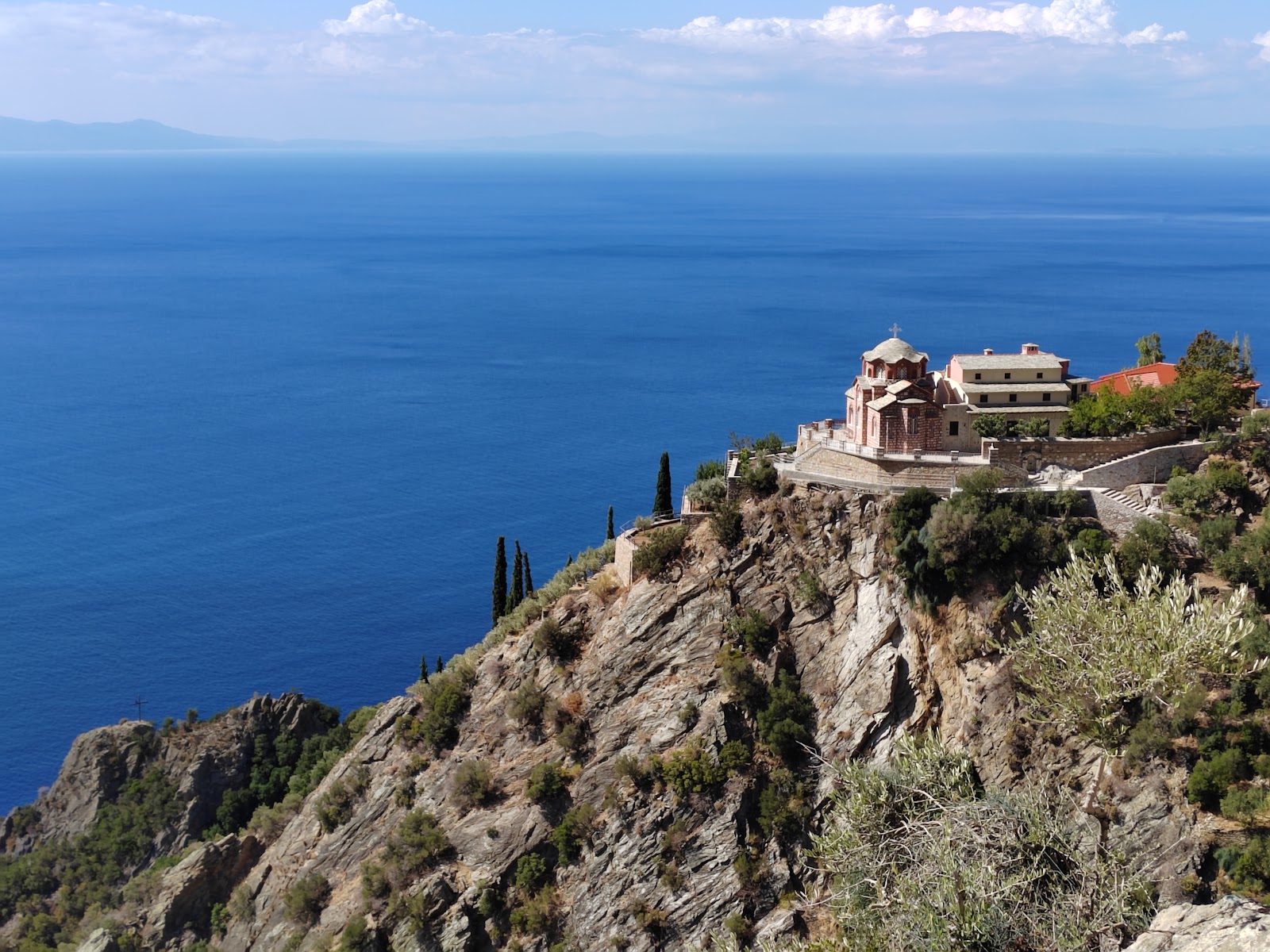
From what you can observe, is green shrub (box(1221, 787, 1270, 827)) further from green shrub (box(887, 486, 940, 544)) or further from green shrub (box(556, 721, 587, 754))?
green shrub (box(556, 721, 587, 754))

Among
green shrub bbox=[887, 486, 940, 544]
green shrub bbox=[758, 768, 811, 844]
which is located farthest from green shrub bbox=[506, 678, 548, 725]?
green shrub bbox=[887, 486, 940, 544]

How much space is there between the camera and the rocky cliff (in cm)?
3972

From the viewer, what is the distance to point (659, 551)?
4538 cm

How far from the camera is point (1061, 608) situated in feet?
109

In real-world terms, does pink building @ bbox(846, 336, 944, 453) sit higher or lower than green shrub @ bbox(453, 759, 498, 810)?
higher

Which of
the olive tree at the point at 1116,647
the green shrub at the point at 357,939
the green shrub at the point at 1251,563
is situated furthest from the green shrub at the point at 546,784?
the green shrub at the point at 1251,563

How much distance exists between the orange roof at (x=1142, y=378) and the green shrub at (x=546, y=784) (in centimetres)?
2420

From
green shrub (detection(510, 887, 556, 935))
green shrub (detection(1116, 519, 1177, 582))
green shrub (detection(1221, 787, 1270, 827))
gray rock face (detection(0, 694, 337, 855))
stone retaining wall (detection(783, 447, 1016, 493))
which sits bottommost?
gray rock face (detection(0, 694, 337, 855))

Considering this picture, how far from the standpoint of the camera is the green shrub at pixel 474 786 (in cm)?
4434

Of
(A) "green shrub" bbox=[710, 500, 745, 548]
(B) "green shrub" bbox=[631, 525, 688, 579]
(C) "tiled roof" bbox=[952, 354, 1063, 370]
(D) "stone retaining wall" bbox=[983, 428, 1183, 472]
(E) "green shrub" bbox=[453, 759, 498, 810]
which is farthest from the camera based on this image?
(C) "tiled roof" bbox=[952, 354, 1063, 370]

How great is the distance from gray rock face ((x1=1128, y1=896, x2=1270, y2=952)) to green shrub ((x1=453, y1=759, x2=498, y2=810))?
24303 mm

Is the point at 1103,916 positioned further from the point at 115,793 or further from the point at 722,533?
the point at 115,793

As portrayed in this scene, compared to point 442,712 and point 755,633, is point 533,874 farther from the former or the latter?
point 755,633

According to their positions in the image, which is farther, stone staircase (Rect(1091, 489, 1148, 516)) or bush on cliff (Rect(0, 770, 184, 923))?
bush on cliff (Rect(0, 770, 184, 923))
